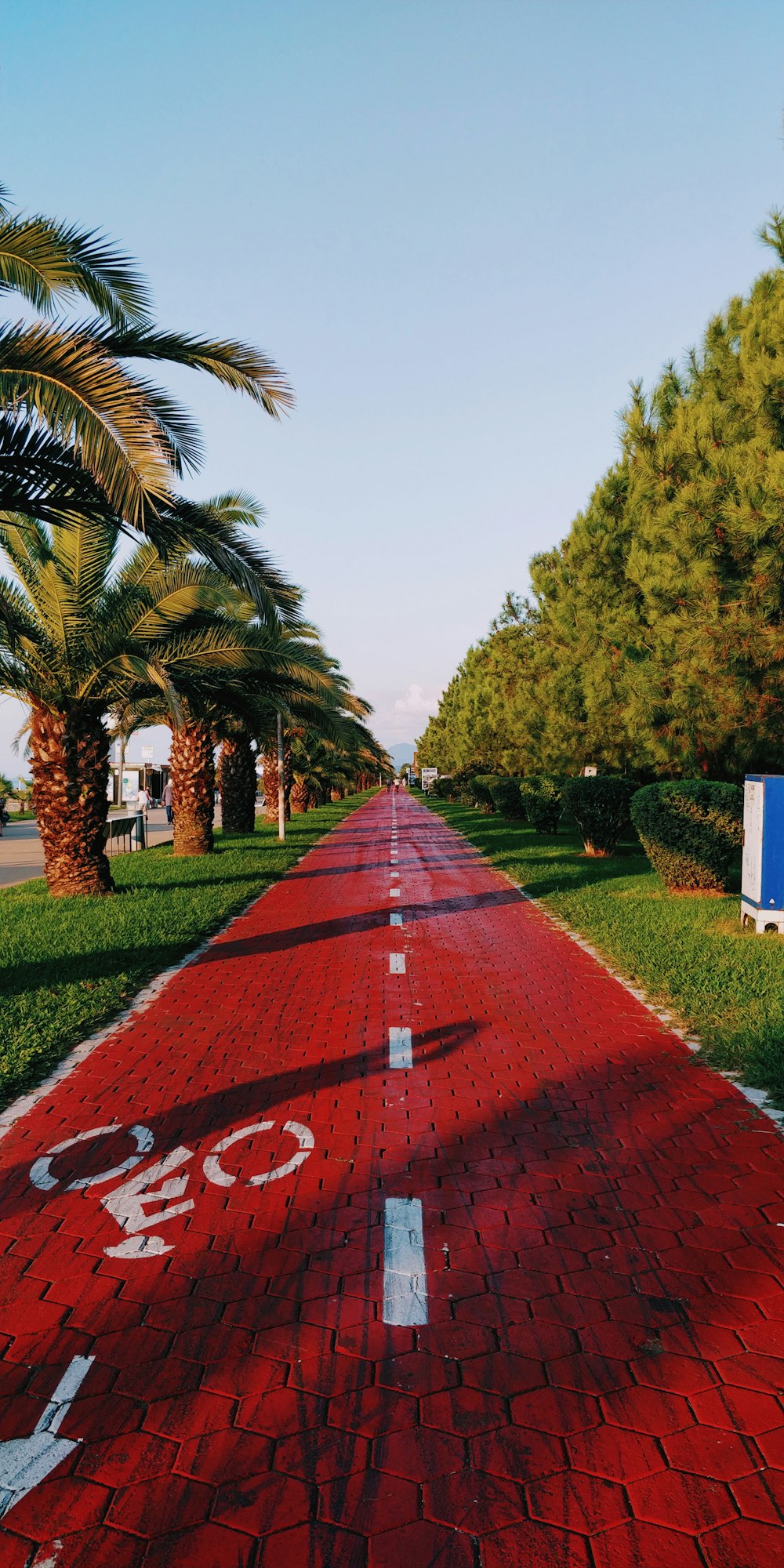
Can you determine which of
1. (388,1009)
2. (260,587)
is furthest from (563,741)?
(388,1009)

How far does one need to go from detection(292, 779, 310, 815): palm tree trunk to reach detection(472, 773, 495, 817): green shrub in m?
8.18

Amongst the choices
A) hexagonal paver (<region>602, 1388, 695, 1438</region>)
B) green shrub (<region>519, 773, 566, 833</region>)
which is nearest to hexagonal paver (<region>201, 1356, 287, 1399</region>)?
hexagonal paver (<region>602, 1388, 695, 1438</region>)

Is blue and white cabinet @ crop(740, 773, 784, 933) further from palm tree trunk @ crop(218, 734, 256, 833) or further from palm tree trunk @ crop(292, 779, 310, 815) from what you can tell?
palm tree trunk @ crop(292, 779, 310, 815)

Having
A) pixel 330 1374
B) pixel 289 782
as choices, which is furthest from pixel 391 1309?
pixel 289 782

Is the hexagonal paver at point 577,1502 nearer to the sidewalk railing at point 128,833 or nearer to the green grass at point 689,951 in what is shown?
the green grass at point 689,951

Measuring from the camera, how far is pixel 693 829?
40.6 ft

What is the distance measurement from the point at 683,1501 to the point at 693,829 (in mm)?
10637

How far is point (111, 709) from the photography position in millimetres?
14727

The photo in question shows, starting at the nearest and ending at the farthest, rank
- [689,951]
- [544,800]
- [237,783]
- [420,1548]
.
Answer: [420,1548]
[689,951]
[544,800]
[237,783]

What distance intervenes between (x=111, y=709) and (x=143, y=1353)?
41.9 feet

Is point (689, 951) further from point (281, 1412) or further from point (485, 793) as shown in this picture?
point (485, 793)

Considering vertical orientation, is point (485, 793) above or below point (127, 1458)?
above

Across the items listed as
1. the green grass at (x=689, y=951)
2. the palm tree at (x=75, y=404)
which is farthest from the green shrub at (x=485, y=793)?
the palm tree at (x=75, y=404)

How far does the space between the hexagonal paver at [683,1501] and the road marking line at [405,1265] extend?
937mm
